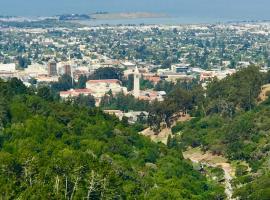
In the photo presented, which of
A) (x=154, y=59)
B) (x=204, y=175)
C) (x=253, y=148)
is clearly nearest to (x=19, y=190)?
→ (x=204, y=175)

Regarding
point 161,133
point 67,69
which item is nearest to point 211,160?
point 161,133

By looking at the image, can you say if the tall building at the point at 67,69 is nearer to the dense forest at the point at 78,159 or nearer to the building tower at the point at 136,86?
the building tower at the point at 136,86

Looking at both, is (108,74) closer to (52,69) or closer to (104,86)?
(104,86)

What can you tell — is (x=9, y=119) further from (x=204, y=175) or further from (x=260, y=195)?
(x=260, y=195)

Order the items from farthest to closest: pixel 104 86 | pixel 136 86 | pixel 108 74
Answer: pixel 108 74 → pixel 104 86 → pixel 136 86

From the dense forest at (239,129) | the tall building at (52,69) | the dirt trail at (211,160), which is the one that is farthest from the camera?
the tall building at (52,69)

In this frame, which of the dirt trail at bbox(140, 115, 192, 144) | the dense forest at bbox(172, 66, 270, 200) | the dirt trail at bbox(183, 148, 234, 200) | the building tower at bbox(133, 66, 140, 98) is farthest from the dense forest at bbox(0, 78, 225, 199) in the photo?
the building tower at bbox(133, 66, 140, 98)

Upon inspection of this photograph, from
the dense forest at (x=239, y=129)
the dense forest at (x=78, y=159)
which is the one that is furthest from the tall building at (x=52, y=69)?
the dense forest at (x=78, y=159)
